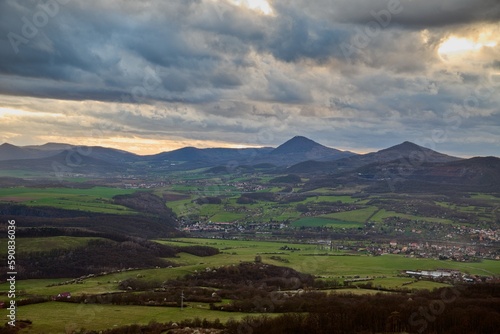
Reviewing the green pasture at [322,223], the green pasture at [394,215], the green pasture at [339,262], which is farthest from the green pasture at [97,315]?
the green pasture at [394,215]

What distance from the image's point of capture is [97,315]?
140 feet

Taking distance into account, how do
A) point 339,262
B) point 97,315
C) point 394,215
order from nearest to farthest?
1. point 97,315
2. point 339,262
3. point 394,215

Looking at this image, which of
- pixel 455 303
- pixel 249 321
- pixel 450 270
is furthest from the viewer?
pixel 450 270

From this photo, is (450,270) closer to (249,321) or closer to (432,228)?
(432,228)

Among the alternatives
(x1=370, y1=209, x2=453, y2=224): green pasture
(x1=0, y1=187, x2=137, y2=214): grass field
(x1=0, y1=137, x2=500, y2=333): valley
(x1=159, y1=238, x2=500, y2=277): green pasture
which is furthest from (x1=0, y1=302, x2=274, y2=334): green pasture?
(x1=370, y1=209, x2=453, y2=224): green pasture

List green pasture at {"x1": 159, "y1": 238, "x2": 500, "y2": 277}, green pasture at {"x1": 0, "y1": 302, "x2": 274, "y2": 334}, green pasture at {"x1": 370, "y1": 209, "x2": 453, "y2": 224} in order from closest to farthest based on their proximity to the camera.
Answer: green pasture at {"x1": 0, "y1": 302, "x2": 274, "y2": 334}, green pasture at {"x1": 159, "y1": 238, "x2": 500, "y2": 277}, green pasture at {"x1": 370, "y1": 209, "x2": 453, "y2": 224}

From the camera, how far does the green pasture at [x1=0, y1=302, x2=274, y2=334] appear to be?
125 ft

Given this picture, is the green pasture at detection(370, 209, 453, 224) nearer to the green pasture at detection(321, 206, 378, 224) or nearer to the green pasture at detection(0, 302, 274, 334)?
the green pasture at detection(321, 206, 378, 224)

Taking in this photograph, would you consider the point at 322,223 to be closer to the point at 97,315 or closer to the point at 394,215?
the point at 394,215

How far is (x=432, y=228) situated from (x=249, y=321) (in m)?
125

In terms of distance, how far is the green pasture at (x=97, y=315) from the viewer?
3809 centimetres

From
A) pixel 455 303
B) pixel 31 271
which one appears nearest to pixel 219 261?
pixel 31 271

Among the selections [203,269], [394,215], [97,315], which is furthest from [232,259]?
[394,215]

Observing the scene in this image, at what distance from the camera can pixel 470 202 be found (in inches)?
7618
